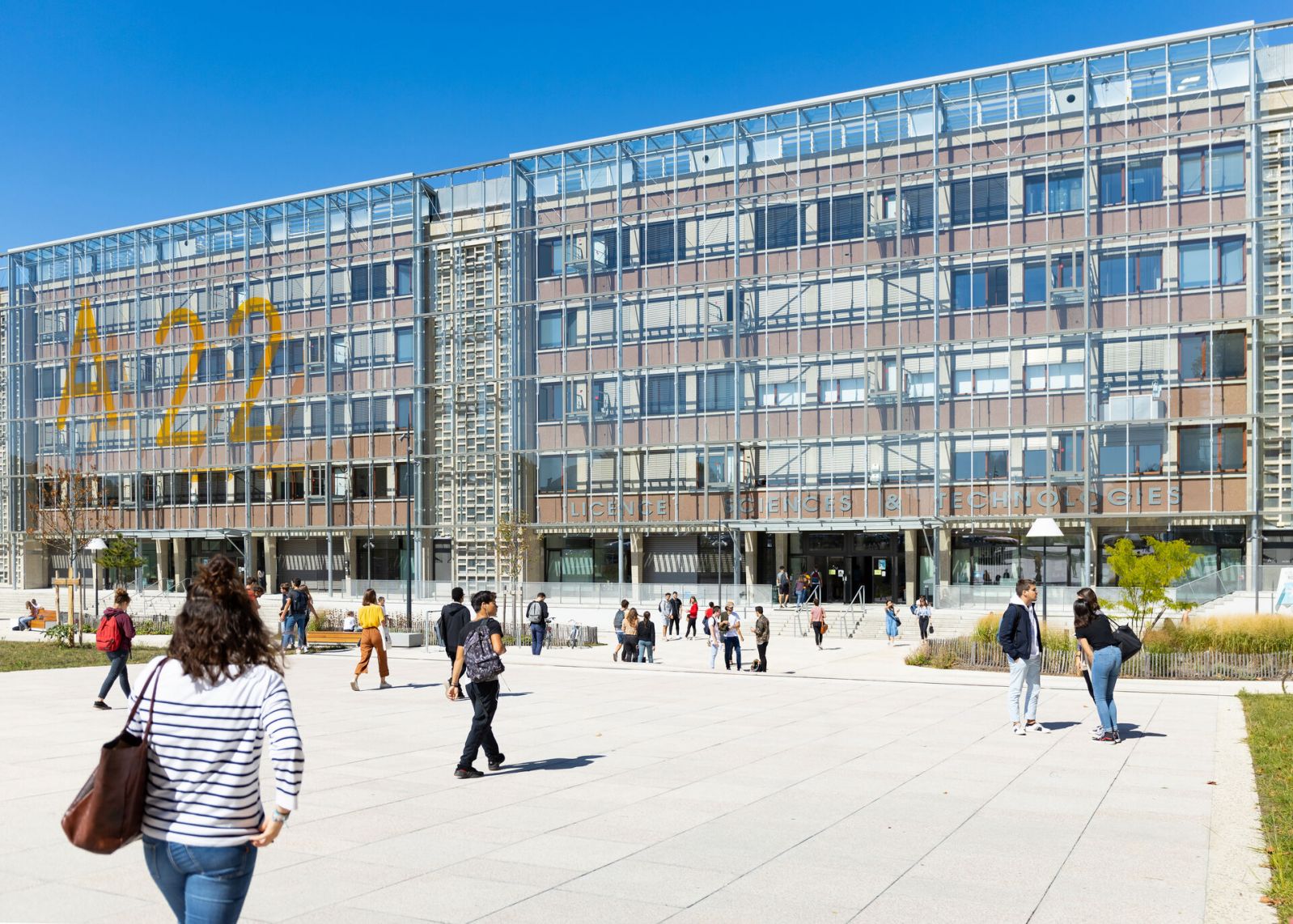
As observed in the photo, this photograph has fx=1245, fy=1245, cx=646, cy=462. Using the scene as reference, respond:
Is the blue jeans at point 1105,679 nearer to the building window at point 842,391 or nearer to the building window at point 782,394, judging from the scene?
the building window at point 842,391

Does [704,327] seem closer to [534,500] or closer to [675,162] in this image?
[675,162]

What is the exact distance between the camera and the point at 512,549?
171 ft

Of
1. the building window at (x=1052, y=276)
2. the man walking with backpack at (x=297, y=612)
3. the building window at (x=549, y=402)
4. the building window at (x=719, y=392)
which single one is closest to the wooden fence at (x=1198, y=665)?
the man walking with backpack at (x=297, y=612)

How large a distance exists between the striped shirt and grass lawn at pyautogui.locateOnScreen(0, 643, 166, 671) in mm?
21341

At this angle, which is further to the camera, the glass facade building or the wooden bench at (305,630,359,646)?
the glass facade building

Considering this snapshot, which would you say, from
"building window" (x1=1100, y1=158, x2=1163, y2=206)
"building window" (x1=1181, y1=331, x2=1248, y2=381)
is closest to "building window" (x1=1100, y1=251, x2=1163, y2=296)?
"building window" (x1=1100, y1=158, x2=1163, y2=206)

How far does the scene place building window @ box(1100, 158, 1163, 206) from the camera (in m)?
46.8

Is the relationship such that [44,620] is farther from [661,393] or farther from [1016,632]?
[1016,632]

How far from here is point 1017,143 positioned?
49.1m

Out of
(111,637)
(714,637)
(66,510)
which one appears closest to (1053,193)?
(714,637)

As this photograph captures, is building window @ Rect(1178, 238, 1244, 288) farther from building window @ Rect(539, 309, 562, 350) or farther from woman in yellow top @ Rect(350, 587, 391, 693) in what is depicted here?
woman in yellow top @ Rect(350, 587, 391, 693)

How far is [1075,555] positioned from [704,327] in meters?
17.9

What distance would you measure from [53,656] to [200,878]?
2670 cm

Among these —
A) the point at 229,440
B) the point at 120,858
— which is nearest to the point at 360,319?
the point at 229,440
